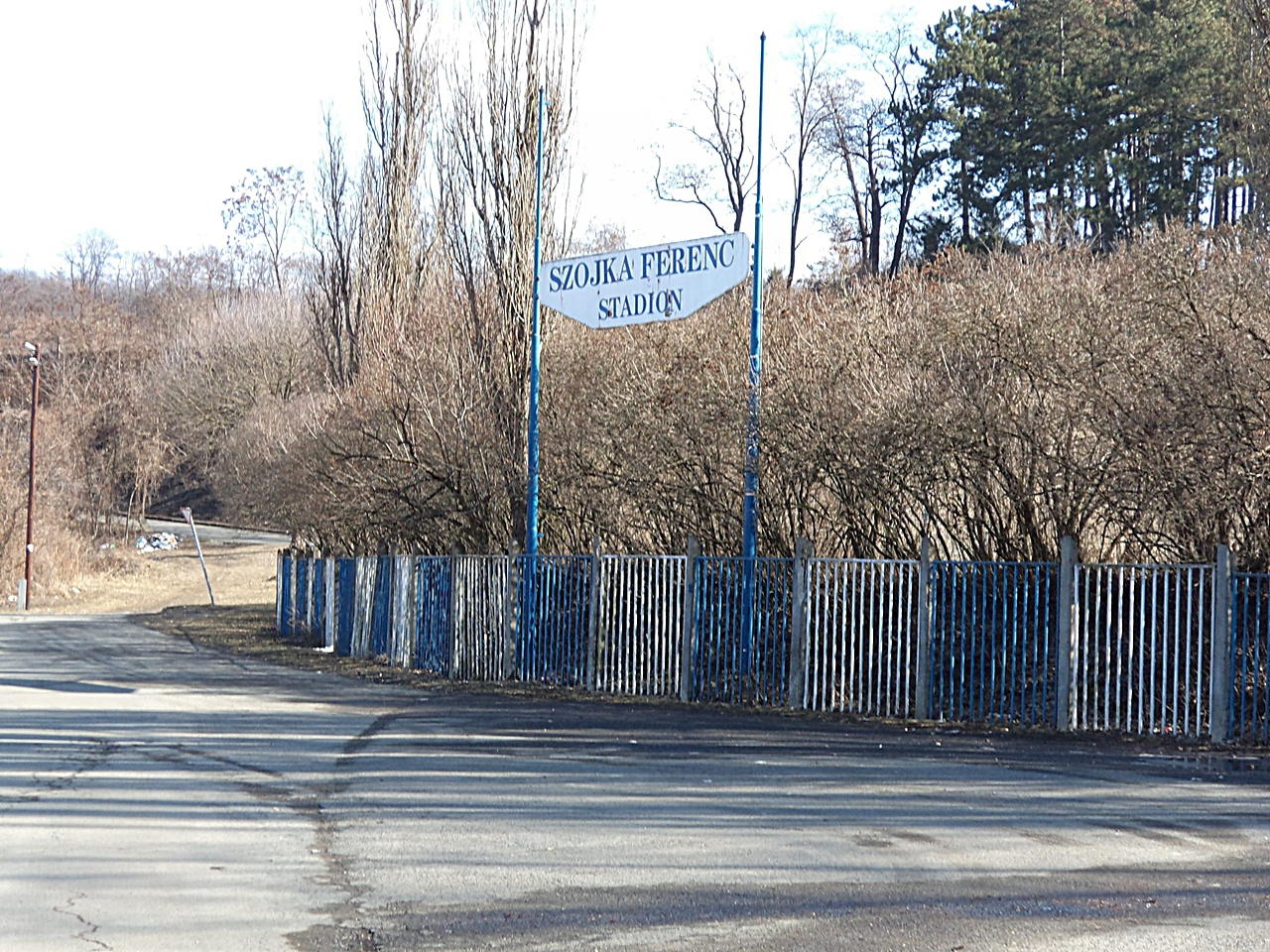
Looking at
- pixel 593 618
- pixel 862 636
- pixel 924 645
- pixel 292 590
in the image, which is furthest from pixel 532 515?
pixel 292 590

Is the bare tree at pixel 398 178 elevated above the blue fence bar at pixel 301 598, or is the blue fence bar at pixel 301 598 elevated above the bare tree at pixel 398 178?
the bare tree at pixel 398 178

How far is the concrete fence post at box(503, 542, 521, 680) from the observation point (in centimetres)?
1773

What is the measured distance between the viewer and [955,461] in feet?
46.5

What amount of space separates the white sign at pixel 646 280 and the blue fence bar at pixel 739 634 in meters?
3.20

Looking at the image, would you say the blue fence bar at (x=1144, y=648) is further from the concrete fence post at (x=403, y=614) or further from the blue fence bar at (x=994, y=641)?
the concrete fence post at (x=403, y=614)

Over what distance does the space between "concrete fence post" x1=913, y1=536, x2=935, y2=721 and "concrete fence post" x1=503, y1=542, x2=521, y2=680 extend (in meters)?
6.10

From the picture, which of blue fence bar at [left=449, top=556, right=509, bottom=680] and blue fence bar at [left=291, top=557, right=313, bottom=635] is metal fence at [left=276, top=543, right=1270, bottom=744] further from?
blue fence bar at [left=291, top=557, right=313, bottom=635]

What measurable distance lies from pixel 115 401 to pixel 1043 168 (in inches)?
1751

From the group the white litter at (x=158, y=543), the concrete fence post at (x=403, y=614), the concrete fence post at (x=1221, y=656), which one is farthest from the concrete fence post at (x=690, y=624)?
the white litter at (x=158, y=543)

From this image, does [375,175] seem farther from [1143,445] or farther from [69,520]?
[69,520]

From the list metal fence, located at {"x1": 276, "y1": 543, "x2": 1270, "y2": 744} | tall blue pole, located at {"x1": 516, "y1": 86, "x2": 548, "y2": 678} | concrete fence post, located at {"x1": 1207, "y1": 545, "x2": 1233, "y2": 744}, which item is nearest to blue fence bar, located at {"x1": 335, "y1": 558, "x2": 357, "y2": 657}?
metal fence, located at {"x1": 276, "y1": 543, "x2": 1270, "y2": 744}

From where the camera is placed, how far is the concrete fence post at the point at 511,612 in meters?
17.7

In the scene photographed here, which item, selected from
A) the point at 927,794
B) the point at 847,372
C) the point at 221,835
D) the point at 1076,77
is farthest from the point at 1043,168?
the point at 221,835

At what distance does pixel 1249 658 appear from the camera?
12195 millimetres
